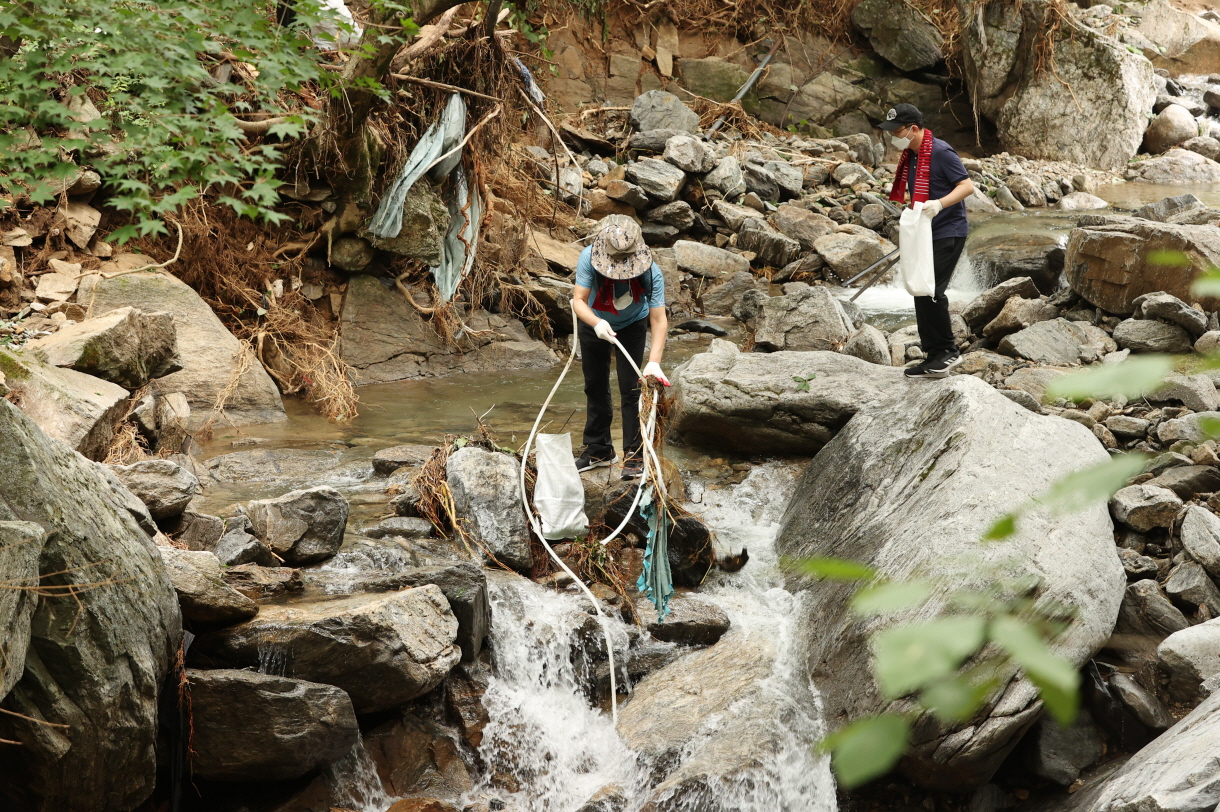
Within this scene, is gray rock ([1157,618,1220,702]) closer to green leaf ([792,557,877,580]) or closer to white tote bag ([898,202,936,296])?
white tote bag ([898,202,936,296])

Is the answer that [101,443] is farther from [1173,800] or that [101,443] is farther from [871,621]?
[1173,800]

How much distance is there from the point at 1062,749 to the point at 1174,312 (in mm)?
4314

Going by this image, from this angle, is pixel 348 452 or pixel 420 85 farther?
pixel 420 85

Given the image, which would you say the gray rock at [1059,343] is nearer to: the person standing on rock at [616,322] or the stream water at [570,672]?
the stream water at [570,672]

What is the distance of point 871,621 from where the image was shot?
3.97m

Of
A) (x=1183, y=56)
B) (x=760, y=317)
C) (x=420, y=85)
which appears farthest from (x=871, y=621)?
(x=1183, y=56)

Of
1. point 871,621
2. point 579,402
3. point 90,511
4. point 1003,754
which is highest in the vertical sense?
point 90,511

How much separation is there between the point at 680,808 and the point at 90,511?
2524 millimetres

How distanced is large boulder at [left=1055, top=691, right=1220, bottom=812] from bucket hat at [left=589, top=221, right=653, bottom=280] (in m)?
3.19

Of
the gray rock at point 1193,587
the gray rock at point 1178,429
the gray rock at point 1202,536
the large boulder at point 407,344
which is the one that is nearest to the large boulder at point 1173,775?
the gray rock at point 1193,587

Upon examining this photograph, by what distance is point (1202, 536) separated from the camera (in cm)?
434

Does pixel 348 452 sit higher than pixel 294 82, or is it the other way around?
pixel 294 82

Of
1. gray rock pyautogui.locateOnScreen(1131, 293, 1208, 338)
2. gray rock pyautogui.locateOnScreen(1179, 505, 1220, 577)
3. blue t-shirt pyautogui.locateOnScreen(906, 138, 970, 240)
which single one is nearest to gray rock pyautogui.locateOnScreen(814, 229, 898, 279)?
gray rock pyautogui.locateOnScreen(1131, 293, 1208, 338)

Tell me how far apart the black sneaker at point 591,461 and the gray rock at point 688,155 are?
8172mm
